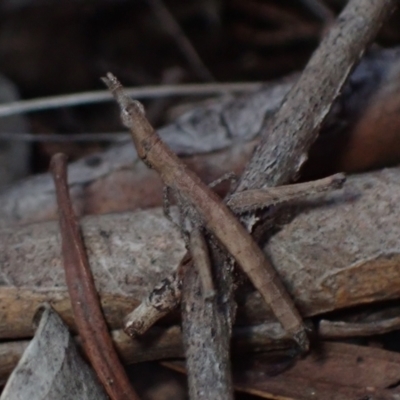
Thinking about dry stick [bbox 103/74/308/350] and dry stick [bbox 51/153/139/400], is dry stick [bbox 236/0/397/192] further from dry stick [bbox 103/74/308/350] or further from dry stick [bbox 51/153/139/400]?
dry stick [bbox 51/153/139/400]

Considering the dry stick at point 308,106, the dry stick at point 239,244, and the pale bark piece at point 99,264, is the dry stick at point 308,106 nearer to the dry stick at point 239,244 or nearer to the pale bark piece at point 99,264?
the dry stick at point 239,244

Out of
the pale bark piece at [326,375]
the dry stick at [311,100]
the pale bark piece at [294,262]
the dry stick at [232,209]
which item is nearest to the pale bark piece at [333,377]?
the pale bark piece at [326,375]

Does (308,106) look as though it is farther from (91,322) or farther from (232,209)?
(91,322)

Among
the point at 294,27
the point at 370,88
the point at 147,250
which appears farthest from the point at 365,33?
the point at 294,27

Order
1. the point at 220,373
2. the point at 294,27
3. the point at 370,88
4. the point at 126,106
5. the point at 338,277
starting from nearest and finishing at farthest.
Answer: the point at 220,373 < the point at 338,277 < the point at 126,106 < the point at 370,88 < the point at 294,27

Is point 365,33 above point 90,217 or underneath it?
above

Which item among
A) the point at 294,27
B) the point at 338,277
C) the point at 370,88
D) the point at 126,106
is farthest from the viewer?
the point at 294,27

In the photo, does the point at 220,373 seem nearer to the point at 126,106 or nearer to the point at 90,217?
the point at 90,217
